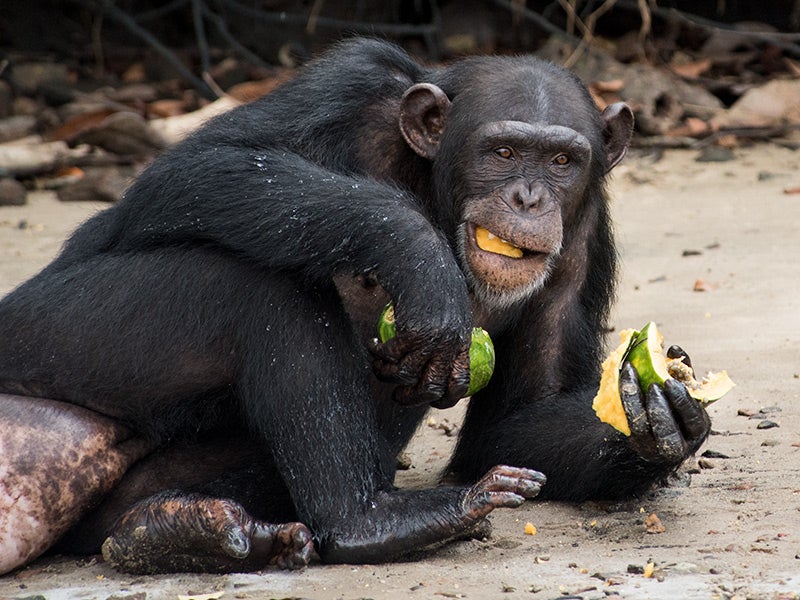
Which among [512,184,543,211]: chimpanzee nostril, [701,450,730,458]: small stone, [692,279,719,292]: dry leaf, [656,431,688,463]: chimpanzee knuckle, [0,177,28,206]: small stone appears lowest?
[0,177,28,206]: small stone

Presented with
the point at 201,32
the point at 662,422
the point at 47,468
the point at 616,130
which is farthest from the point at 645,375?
the point at 201,32

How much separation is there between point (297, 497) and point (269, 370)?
39 centimetres

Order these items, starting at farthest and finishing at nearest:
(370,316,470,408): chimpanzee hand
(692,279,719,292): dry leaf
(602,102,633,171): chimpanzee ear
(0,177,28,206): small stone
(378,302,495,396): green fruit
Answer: (0,177,28,206): small stone < (692,279,719,292): dry leaf < (602,102,633,171): chimpanzee ear < (378,302,495,396): green fruit < (370,316,470,408): chimpanzee hand

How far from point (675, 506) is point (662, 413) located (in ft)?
1.74

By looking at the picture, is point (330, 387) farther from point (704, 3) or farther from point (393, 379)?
point (704, 3)

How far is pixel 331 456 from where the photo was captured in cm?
405

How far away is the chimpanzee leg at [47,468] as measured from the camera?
4.07 m

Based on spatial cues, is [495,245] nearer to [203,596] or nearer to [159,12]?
[203,596]

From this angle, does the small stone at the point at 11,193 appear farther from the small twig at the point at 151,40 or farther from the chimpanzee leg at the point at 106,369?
the chimpanzee leg at the point at 106,369

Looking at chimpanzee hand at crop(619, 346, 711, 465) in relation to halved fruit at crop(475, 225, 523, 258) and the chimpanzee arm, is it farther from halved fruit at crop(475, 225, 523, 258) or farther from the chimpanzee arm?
halved fruit at crop(475, 225, 523, 258)

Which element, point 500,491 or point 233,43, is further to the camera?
point 233,43

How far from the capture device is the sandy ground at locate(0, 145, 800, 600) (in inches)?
147

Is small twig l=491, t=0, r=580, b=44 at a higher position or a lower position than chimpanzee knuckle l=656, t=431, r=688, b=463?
higher

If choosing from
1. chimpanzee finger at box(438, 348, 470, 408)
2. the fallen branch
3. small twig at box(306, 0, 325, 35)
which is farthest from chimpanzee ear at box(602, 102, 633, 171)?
small twig at box(306, 0, 325, 35)
